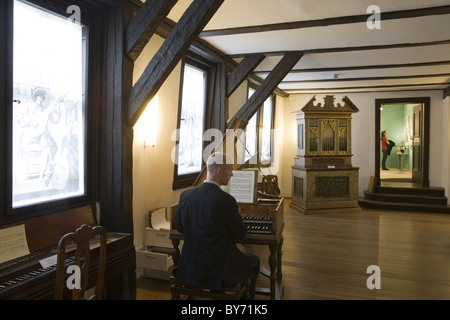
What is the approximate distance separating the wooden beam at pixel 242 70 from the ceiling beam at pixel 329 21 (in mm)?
1299

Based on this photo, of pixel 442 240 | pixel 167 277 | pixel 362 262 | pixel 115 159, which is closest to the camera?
pixel 115 159

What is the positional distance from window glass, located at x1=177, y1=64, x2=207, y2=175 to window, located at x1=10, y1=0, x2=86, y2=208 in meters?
1.95

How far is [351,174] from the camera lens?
8469mm

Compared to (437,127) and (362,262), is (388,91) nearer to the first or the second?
(437,127)

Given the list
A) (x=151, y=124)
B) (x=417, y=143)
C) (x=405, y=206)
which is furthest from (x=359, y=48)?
(x=417, y=143)

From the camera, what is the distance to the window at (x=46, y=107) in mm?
2805

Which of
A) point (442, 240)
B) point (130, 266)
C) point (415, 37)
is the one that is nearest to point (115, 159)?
point (130, 266)

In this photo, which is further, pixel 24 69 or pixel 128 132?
pixel 128 132

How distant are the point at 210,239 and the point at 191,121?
10.0 feet

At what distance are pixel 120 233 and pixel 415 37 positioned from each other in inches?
173

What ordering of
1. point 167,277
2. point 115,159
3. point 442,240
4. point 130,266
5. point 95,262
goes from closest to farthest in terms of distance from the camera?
1. point 95,262
2. point 130,266
3. point 115,159
4. point 167,277
5. point 442,240

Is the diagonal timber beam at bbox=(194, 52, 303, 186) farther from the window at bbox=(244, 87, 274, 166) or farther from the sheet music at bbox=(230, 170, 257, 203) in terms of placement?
the sheet music at bbox=(230, 170, 257, 203)

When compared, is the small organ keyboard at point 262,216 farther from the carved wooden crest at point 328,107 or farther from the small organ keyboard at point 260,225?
the carved wooden crest at point 328,107

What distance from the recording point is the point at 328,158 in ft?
27.8
